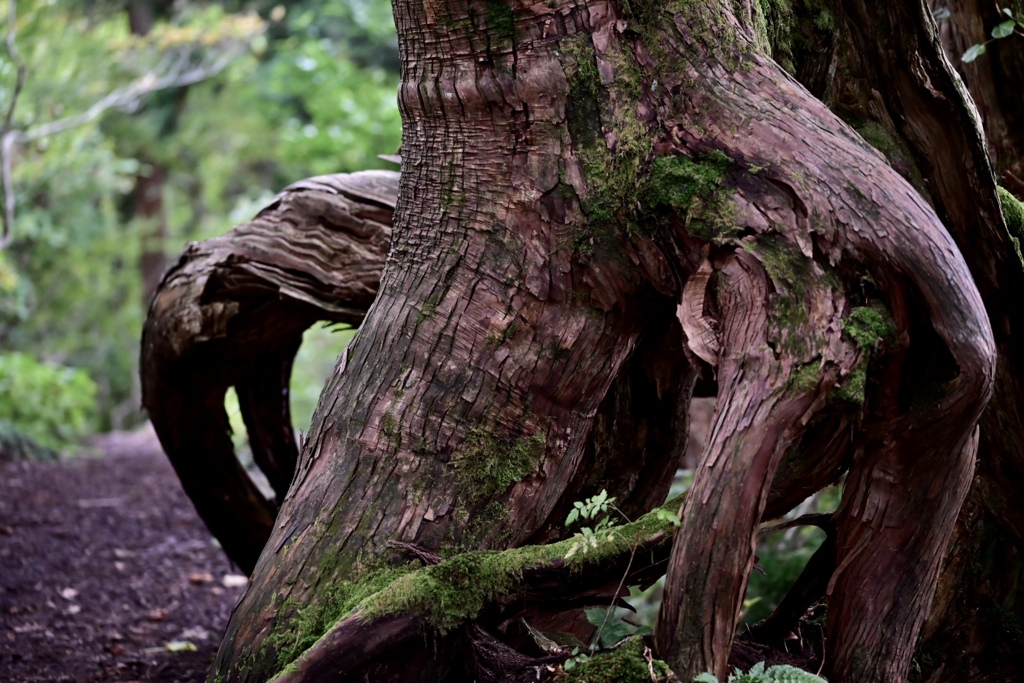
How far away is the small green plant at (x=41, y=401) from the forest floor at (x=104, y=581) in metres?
2.63

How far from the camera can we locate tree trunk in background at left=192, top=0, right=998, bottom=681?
7.98 ft

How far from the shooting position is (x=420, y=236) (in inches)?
122

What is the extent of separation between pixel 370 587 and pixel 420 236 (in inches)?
46.1

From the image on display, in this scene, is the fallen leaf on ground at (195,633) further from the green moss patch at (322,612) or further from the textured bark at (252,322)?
the green moss patch at (322,612)

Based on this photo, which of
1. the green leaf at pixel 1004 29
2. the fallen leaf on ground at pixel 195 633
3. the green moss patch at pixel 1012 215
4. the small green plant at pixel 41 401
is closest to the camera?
the green moss patch at pixel 1012 215

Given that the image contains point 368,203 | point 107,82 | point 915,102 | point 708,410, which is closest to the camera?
point 915,102

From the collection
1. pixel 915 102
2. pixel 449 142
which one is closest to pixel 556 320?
pixel 449 142

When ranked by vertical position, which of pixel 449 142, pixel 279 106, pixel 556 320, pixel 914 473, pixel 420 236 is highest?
pixel 279 106

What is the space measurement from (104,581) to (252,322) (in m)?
2.53

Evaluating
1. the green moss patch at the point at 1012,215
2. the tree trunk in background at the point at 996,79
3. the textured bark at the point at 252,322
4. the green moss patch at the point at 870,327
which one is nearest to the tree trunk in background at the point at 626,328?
the green moss patch at the point at 870,327

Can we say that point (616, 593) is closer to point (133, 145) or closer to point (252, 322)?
point (252, 322)

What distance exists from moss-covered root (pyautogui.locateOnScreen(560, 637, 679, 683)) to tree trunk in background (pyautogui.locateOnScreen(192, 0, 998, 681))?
6cm

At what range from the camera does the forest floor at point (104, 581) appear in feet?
14.3

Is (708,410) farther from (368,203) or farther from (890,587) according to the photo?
(890,587)
